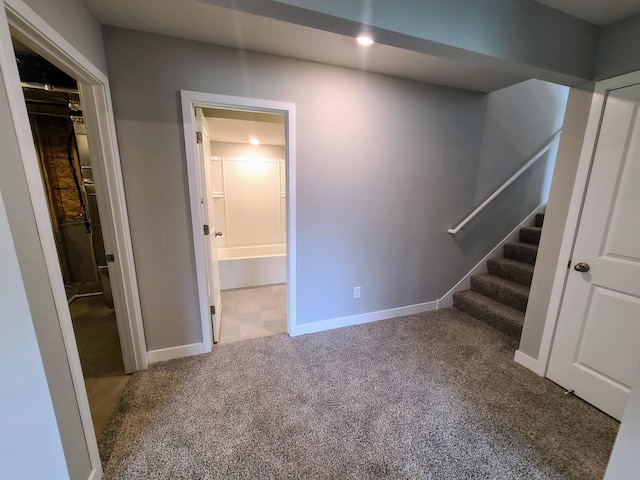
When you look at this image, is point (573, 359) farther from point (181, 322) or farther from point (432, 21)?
point (181, 322)

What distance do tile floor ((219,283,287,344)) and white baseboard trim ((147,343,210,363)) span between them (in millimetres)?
220

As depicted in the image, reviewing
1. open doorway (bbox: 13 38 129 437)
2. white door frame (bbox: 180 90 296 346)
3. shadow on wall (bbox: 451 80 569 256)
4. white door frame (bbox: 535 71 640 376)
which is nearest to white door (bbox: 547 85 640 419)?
white door frame (bbox: 535 71 640 376)

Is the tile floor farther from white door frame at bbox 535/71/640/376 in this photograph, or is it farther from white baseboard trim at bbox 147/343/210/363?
white door frame at bbox 535/71/640/376

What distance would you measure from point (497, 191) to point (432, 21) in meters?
2.20

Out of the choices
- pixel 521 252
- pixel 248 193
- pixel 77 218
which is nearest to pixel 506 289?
pixel 521 252

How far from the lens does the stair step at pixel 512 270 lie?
2.66 meters

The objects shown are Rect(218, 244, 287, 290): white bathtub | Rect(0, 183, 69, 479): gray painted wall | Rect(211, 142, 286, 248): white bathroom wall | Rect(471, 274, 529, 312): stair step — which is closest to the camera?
Rect(0, 183, 69, 479): gray painted wall

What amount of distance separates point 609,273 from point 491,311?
114 cm

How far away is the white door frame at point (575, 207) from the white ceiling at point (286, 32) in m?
0.36

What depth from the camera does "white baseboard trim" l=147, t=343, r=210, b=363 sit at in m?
2.01

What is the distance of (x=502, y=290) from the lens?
106 inches

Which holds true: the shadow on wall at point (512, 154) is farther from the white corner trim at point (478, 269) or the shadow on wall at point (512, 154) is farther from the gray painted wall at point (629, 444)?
the gray painted wall at point (629, 444)

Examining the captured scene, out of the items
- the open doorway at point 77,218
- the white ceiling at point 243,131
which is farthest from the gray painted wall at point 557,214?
the open doorway at point 77,218

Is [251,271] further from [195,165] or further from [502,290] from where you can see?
[502,290]
